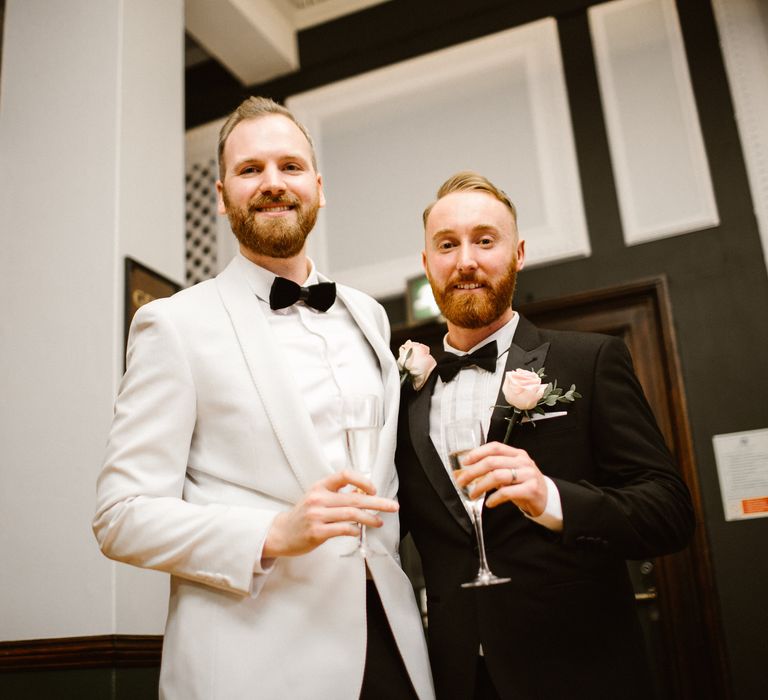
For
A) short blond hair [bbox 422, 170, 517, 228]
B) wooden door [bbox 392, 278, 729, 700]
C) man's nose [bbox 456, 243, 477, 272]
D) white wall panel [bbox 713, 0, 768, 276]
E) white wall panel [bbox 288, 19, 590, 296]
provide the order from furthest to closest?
white wall panel [bbox 288, 19, 590, 296], white wall panel [bbox 713, 0, 768, 276], wooden door [bbox 392, 278, 729, 700], short blond hair [bbox 422, 170, 517, 228], man's nose [bbox 456, 243, 477, 272]

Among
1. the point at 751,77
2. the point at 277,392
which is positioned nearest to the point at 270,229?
the point at 277,392

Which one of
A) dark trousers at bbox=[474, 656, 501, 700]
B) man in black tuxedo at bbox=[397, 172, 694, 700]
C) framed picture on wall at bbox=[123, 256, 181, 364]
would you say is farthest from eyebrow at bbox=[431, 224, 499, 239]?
framed picture on wall at bbox=[123, 256, 181, 364]

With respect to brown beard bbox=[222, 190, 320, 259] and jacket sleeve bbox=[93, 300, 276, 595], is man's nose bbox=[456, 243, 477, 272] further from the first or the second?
jacket sleeve bbox=[93, 300, 276, 595]

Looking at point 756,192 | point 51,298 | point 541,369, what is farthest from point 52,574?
point 756,192

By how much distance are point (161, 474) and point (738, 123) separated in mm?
3536

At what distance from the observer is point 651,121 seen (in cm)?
424

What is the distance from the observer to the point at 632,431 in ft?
5.94

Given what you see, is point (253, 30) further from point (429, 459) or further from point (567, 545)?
point (567, 545)

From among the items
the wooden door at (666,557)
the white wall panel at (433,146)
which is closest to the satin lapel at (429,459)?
the wooden door at (666,557)

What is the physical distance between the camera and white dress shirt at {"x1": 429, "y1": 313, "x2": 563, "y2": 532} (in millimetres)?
1983

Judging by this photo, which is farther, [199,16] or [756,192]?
[199,16]

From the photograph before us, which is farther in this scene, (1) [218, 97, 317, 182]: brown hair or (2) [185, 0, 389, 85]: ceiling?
(2) [185, 0, 389, 85]: ceiling

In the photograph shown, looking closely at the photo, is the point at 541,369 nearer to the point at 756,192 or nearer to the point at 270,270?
the point at 270,270

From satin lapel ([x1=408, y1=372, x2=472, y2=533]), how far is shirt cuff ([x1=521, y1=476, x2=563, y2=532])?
0.73 ft
